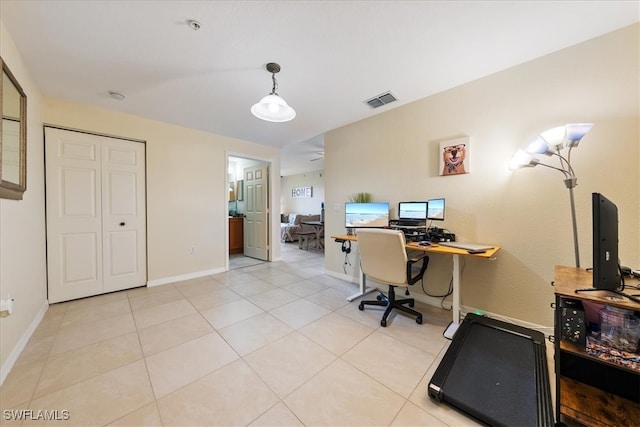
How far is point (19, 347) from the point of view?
1.75 metres

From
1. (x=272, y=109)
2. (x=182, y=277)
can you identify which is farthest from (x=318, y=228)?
(x=272, y=109)

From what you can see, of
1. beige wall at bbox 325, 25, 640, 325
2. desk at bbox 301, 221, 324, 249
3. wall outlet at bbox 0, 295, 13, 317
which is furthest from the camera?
desk at bbox 301, 221, 324, 249

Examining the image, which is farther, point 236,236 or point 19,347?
point 236,236

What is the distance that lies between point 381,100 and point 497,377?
108 inches

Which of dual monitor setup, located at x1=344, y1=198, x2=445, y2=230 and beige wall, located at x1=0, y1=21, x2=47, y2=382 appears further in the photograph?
dual monitor setup, located at x1=344, y1=198, x2=445, y2=230

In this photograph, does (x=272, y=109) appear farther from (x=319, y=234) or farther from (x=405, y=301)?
(x=319, y=234)

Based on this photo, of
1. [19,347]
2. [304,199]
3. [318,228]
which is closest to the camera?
[19,347]

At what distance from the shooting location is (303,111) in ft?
9.82

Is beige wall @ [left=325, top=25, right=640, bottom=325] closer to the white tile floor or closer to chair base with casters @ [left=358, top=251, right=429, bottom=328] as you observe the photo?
chair base with casters @ [left=358, top=251, right=429, bottom=328]

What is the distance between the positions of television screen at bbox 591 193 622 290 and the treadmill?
0.71 m

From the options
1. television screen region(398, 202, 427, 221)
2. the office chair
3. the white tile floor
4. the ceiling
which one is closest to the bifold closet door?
the white tile floor

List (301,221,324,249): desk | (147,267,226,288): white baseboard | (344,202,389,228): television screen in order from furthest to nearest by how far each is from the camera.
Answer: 1. (301,221,324,249): desk
2. (147,267,226,288): white baseboard
3. (344,202,389,228): television screen

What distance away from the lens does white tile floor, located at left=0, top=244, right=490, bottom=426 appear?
1.26 meters

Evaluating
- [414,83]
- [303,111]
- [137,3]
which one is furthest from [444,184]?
[137,3]
